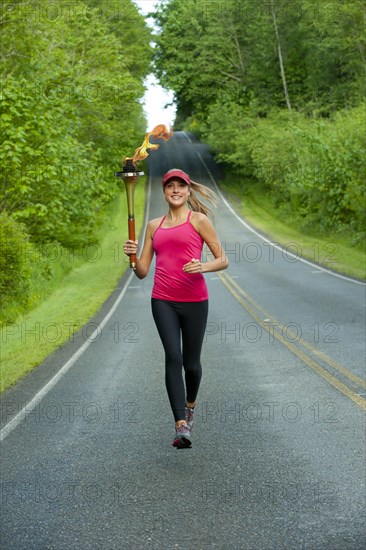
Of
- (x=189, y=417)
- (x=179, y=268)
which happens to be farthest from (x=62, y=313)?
(x=179, y=268)

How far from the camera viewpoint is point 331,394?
30.5 feet

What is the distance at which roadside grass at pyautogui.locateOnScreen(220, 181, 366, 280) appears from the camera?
3100 centimetres

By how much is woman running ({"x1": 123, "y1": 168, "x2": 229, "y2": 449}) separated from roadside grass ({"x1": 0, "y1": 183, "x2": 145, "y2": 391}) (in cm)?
567

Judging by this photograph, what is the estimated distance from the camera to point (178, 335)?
6.19m

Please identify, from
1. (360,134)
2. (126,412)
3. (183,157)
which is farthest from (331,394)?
(183,157)

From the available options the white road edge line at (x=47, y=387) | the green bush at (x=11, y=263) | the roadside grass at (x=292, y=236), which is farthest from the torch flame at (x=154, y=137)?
the roadside grass at (x=292, y=236)

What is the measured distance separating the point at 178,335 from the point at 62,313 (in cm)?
1454

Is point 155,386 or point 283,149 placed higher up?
point 283,149

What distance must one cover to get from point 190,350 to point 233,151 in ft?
200

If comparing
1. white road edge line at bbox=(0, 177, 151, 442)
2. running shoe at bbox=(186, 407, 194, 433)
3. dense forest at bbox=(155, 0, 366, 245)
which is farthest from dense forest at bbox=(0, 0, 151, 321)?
dense forest at bbox=(155, 0, 366, 245)

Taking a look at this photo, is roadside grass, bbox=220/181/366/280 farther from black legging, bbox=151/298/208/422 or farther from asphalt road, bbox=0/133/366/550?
black legging, bbox=151/298/208/422

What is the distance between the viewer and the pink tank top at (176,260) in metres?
5.89

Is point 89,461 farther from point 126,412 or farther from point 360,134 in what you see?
point 360,134

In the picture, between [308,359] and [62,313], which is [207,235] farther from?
[62,313]
